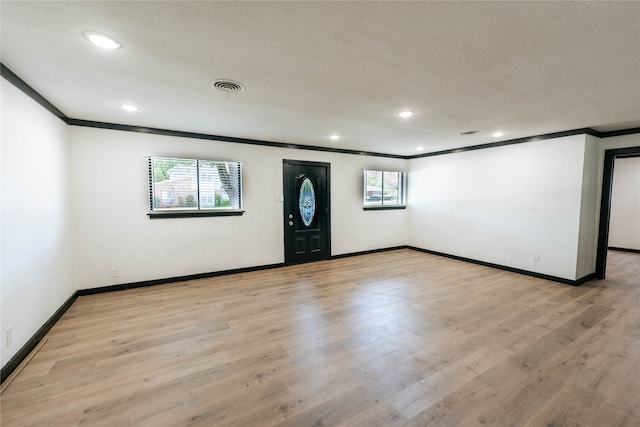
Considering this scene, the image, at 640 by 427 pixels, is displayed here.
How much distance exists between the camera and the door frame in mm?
4172


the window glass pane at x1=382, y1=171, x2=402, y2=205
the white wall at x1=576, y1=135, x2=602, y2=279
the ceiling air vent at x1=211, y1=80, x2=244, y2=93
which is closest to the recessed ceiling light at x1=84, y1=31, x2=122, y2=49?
the ceiling air vent at x1=211, y1=80, x2=244, y2=93

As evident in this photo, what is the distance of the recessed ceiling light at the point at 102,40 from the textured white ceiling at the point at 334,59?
5 cm

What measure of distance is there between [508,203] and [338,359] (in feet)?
14.5

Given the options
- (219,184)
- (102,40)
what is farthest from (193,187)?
(102,40)

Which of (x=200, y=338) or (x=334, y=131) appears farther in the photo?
(x=334, y=131)

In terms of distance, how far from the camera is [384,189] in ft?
21.8

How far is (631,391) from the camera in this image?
1956 millimetres

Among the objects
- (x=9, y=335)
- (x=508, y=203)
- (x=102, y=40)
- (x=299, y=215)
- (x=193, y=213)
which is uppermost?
(x=102, y=40)

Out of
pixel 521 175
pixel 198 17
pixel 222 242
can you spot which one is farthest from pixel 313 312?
pixel 521 175

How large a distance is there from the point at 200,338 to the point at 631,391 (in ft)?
11.4

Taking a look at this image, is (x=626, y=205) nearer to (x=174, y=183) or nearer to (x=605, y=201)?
(x=605, y=201)

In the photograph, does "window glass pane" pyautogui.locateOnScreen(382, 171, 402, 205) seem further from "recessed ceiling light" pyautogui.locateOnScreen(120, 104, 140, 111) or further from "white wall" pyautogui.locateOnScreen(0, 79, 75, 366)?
"white wall" pyautogui.locateOnScreen(0, 79, 75, 366)

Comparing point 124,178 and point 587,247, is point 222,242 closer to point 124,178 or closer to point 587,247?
point 124,178

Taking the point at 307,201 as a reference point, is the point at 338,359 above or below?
below
